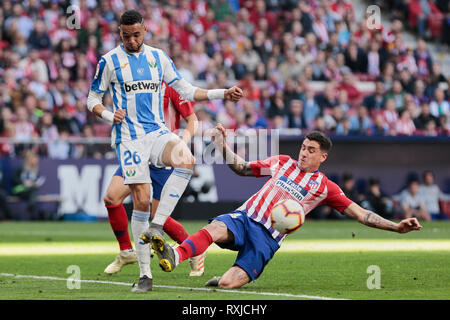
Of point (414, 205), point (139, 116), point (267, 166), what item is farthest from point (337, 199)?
point (414, 205)

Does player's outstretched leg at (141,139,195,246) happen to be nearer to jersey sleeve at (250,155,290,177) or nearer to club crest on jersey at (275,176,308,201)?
jersey sleeve at (250,155,290,177)

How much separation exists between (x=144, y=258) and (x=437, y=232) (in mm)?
9338

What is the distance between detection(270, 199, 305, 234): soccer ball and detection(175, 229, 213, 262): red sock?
0.61m

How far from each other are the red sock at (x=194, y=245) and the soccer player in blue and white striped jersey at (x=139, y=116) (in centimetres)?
39

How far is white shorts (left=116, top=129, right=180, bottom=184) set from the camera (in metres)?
8.02

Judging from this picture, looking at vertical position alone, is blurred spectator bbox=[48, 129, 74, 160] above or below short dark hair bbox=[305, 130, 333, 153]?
below

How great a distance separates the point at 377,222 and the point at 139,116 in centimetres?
235

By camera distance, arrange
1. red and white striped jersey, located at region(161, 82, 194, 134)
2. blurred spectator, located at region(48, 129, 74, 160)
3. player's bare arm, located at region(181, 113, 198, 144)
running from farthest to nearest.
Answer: blurred spectator, located at region(48, 129, 74, 160)
red and white striped jersey, located at region(161, 82, 194, 134)
player's bare arm, located at region(181, 113, 198, 144)

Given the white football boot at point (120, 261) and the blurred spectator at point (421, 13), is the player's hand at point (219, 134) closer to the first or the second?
the white football boot at point (120, 261)

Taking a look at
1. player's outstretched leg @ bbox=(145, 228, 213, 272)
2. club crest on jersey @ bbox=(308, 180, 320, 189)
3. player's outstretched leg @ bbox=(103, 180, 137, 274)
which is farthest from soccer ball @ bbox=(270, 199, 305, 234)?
player's outstretched leg @ bbox=(103, 180, 137, 274)

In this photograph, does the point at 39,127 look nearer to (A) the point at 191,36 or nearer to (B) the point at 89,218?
(B) the point at 89,218

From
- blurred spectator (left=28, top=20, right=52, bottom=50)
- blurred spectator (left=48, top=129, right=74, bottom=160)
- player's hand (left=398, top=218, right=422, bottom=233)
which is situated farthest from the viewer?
blurred spectator (left=28, top=20, right=52, bottom=50)

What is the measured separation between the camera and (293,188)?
819 centimetres

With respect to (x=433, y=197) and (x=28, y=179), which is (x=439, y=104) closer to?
(x=433, y=197)
